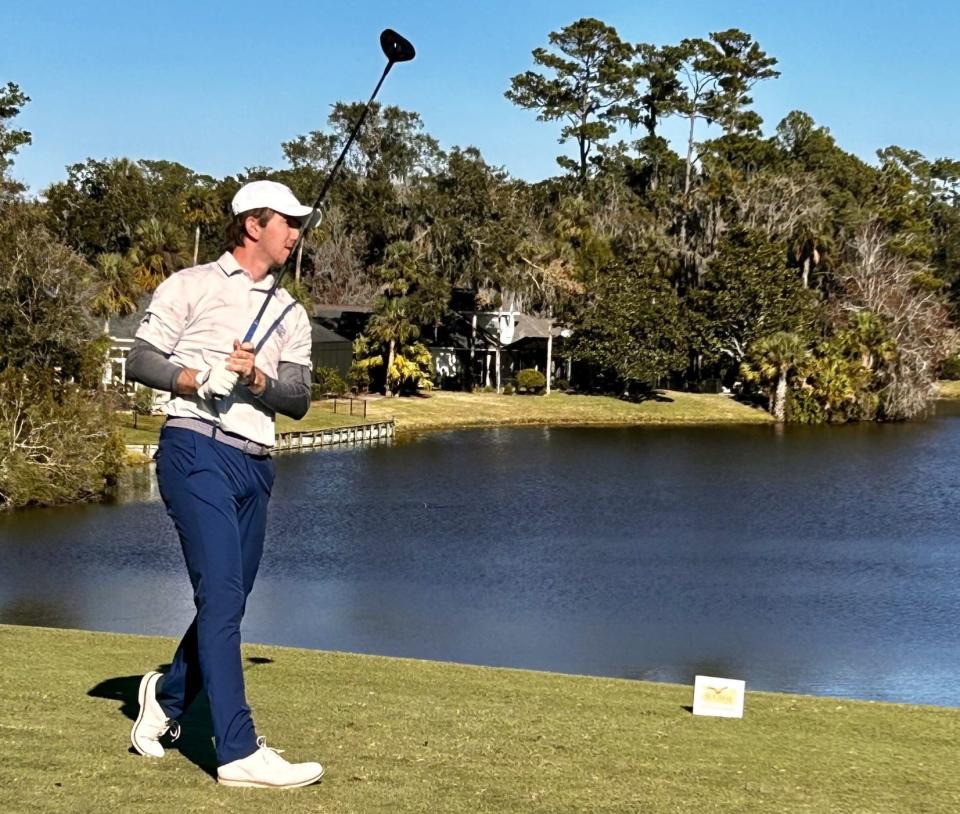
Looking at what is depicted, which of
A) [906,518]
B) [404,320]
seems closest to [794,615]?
[906,518]

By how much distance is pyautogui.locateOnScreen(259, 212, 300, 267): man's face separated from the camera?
19.6 feet

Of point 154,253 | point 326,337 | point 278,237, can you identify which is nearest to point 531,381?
point 326,337

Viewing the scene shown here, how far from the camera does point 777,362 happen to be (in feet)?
229

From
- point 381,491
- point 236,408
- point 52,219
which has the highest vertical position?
point 52,219

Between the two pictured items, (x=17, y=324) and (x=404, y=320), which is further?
(x=404, y=320)

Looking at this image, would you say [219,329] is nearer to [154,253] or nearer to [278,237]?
[278,237]

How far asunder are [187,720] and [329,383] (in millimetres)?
60213

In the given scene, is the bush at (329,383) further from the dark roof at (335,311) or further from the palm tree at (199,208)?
the palm tree at (199,208)

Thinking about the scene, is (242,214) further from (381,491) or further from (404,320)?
(404,320)

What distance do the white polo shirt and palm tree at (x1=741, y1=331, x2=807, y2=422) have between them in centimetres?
6460

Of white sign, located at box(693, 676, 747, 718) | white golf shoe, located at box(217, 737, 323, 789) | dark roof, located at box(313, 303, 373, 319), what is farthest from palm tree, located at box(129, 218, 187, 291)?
white golf shoe, located at box(217, 737, 323, 789)

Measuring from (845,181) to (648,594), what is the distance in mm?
77963

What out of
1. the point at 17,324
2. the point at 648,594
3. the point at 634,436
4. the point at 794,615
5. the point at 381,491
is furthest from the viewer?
the point at 634,436

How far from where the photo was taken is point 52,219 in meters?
67.7
